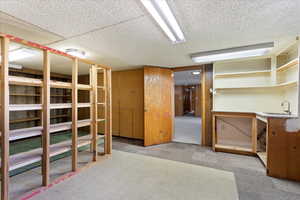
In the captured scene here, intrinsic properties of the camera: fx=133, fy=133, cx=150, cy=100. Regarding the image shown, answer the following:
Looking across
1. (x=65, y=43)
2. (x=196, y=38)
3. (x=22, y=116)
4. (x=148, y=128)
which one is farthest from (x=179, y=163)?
(x=22, y=116)

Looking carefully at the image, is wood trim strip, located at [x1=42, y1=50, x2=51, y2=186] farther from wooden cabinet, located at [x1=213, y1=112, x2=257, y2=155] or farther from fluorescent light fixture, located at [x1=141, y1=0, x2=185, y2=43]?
wooden cabinet, located at [x1=213, y1=112, x2=257, y2=155]

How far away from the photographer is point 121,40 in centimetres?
226

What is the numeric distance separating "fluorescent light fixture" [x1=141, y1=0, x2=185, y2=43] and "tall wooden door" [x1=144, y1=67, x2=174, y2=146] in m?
1.89

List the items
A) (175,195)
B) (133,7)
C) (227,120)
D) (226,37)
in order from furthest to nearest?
1. (227,120)
2. (226,37)
3. (175,195)
4. (133,7)

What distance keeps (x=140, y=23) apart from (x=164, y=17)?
35 centimetres

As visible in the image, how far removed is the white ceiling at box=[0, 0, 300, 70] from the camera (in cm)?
141

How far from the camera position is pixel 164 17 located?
1.53 metres

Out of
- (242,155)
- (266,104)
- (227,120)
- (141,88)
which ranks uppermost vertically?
(141,88)

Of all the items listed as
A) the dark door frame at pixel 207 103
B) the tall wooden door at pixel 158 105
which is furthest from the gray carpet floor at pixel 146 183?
the dark door frame at pixel 207 103

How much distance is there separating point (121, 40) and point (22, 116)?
464 cm

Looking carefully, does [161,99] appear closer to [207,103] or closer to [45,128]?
[207,103]

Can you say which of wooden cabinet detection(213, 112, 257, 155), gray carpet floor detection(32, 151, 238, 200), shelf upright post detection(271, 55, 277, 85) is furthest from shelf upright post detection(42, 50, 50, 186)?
shelf upright post detection(271, 55, 277, 85)

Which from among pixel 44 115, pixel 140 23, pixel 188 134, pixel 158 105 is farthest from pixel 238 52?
pixel 44 115

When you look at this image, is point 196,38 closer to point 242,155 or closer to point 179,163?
point 179,163
